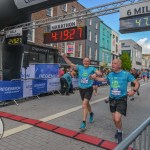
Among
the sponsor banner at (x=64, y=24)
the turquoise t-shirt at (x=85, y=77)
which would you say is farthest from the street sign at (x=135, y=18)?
the turquoise t-shirt at (x=85, y=77)

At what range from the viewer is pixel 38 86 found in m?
11.9

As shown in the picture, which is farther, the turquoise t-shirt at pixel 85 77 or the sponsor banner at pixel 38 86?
the sponsor banner at pixel 38 86

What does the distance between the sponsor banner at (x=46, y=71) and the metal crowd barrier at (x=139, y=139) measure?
12544 millimetres

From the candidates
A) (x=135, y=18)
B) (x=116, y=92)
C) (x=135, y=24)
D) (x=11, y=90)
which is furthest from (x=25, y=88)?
(x=116, y=92)

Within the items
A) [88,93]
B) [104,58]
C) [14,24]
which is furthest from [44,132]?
[104,58]

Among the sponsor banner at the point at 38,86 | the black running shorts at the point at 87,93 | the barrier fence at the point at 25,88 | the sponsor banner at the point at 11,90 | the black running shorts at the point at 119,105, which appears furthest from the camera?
the sponsor banner at the point at 38,86

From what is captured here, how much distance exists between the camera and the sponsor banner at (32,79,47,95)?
11.5m

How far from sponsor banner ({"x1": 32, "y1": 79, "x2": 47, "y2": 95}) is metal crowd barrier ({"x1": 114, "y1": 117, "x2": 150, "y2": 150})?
9.03m

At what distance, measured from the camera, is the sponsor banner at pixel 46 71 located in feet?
49.4

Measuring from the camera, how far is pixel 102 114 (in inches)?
323

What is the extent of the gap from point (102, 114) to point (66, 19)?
5274 mm

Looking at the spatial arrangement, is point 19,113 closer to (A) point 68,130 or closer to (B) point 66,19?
(A) point 68,130

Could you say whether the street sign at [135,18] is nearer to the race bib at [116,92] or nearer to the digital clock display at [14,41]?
the race bib at [116,92]

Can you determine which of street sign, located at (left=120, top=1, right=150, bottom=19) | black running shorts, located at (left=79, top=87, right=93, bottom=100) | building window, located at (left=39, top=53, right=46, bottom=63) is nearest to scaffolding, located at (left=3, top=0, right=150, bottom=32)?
street sign, located at (left=120, top=1, right=150, bottom=19)
